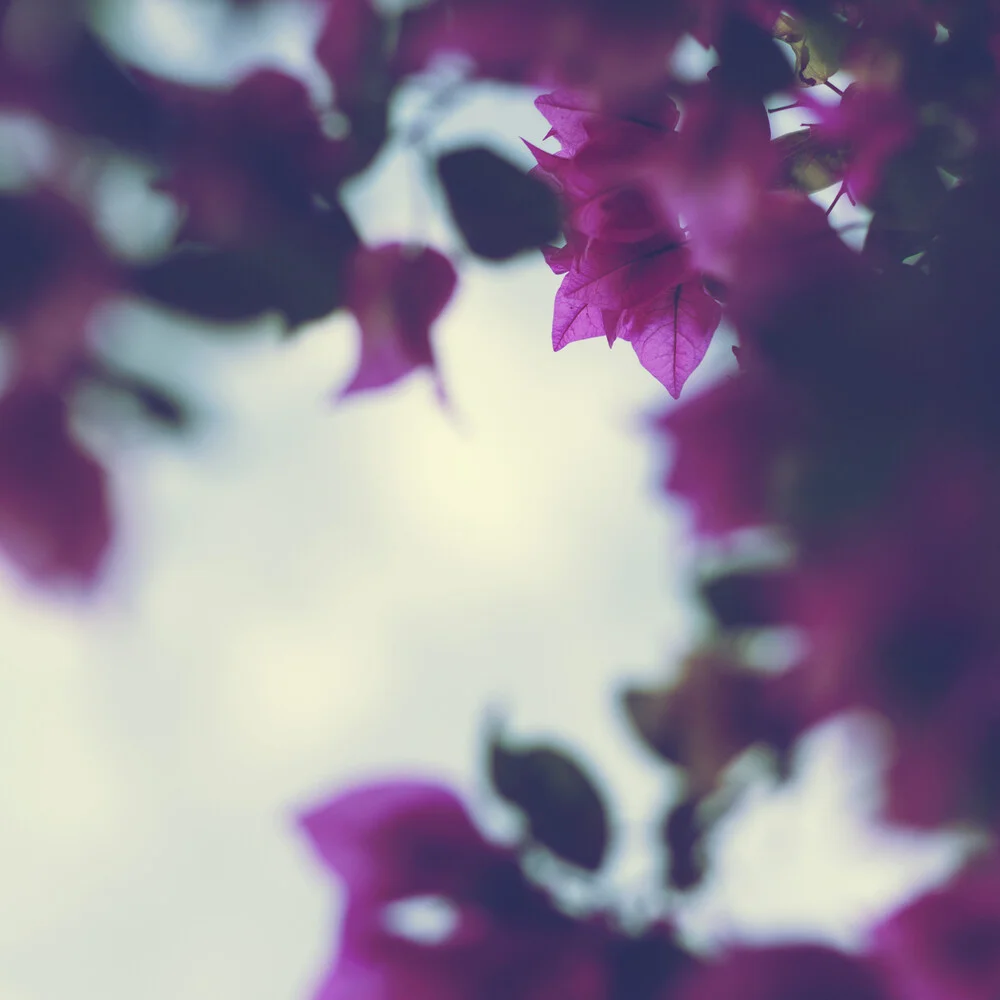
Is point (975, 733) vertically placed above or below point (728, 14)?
below

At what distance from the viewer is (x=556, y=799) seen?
0.41 meters

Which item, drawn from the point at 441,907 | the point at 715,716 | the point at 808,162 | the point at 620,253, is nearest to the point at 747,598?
the point at 715,716

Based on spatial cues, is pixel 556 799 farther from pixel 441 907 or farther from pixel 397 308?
pixel 397 308

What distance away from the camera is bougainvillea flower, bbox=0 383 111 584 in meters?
0.27

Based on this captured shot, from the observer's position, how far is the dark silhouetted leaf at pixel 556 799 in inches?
15.9

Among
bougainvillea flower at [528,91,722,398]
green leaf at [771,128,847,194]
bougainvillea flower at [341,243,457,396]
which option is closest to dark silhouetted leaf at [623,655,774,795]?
bougainvillea flower at [341,243,457,396]

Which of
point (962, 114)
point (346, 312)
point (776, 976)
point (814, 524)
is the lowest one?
point (776, 976)

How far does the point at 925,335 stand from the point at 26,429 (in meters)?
0.29

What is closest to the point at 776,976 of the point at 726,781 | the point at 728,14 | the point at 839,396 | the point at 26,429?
the point at 726,781

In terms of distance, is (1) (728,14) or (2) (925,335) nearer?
(2) (925,335)

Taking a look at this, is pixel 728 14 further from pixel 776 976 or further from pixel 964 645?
pixel 776 976

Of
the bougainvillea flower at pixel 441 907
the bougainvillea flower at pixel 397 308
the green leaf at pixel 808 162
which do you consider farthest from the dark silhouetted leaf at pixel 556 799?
the green leaf at pixel 808 162

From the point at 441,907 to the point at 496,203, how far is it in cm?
30

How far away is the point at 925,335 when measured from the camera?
0.32 meters
